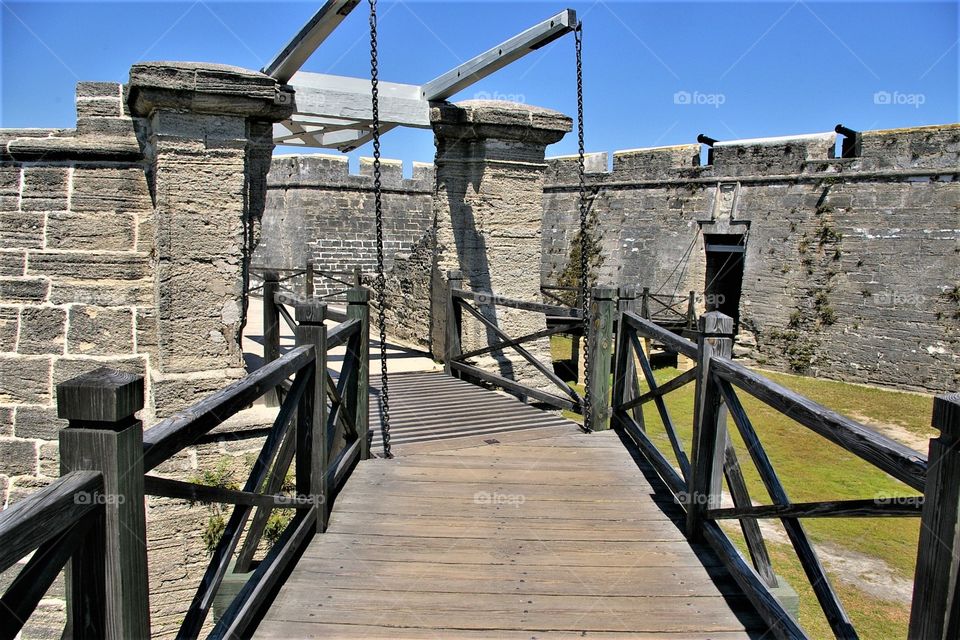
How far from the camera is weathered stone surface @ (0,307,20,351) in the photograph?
17.4ft

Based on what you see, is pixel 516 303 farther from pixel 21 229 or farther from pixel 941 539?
pixel 941 539

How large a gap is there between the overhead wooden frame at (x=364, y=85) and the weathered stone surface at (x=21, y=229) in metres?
2.15

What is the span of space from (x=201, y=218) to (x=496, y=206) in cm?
→ 312

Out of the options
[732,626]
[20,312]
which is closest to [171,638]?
[20,312]

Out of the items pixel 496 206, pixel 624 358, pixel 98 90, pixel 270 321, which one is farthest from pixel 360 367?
pixel 496 206

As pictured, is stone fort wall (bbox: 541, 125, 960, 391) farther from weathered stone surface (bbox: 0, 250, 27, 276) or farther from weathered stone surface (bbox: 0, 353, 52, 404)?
weathered stone surface (bbox: 0, 250, 27, 276)

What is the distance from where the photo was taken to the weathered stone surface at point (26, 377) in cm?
535

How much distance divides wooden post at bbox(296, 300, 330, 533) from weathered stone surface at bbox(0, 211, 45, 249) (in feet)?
10.7

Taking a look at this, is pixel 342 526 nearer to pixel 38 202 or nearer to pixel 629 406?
pixel 629 406

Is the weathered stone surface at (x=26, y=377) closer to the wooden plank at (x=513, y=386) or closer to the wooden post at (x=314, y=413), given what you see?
the wooden post at (x=314, y=413)

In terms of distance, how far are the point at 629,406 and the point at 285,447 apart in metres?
2.68

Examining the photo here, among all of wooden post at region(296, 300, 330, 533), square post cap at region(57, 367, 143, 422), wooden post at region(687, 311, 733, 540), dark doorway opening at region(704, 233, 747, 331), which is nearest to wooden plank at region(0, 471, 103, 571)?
square post cap at region(57, 367, 143, 422)

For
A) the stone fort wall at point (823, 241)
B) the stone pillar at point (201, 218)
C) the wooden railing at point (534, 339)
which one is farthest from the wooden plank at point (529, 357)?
the stone fort wall at point (823, 241)

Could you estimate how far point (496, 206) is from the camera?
7148mm
